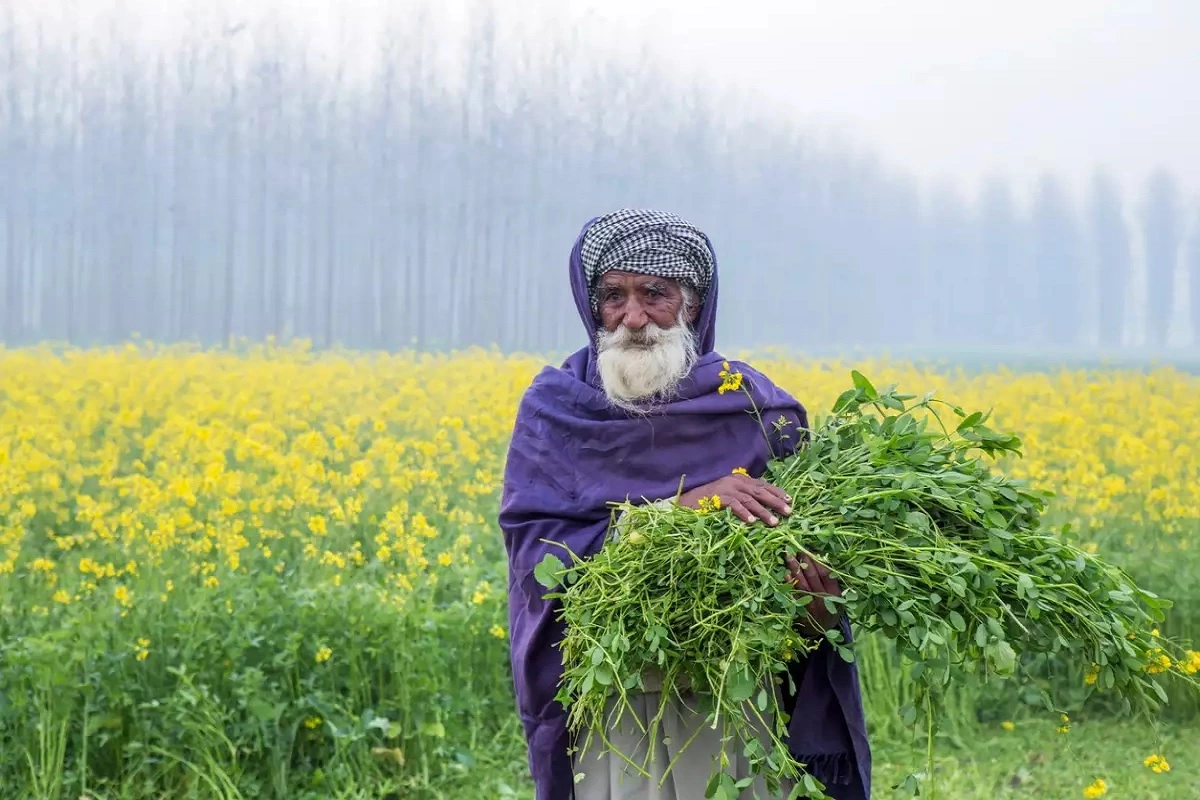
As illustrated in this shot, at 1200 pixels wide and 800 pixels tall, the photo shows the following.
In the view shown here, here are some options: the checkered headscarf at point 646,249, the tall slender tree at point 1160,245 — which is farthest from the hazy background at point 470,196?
the checkered headscarf at point 646,249

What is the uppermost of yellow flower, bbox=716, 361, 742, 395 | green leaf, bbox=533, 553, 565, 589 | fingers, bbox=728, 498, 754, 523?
yellow flower, bbox=716, 361, 742, 395

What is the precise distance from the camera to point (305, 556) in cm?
436

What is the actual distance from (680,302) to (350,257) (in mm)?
4669

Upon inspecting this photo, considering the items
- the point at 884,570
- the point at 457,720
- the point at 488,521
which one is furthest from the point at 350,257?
the point at 884,570

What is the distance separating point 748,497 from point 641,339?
1.47ft

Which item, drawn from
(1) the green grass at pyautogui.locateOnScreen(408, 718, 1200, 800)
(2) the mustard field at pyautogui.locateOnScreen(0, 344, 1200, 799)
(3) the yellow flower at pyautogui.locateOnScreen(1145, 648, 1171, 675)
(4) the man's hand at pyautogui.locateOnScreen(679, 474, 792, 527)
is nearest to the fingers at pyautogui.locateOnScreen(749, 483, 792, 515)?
(4) the man's hand at pyautogui.locateOnScreen(679, 474, 792, 527)

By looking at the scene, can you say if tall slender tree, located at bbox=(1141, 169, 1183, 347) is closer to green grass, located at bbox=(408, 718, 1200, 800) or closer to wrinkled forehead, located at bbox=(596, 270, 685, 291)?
green grass, located at bbox=(408, 718, 1200, 800)

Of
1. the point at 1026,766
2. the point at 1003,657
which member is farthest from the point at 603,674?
the point at 1026,766

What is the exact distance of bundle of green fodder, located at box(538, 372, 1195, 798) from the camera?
1.81 meters

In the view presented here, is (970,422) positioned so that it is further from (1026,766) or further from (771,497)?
(1026,766)

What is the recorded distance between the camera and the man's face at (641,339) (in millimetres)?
2240

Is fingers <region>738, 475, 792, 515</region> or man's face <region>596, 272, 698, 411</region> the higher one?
man's face <region>596, 272, 698, 411</region>

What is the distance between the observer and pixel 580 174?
691cm

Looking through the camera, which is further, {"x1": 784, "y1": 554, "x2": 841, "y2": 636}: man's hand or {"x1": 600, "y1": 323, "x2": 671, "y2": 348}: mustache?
{"x1": 600, "y1": 323, "x2": 671, "y2": 348}: mustache
